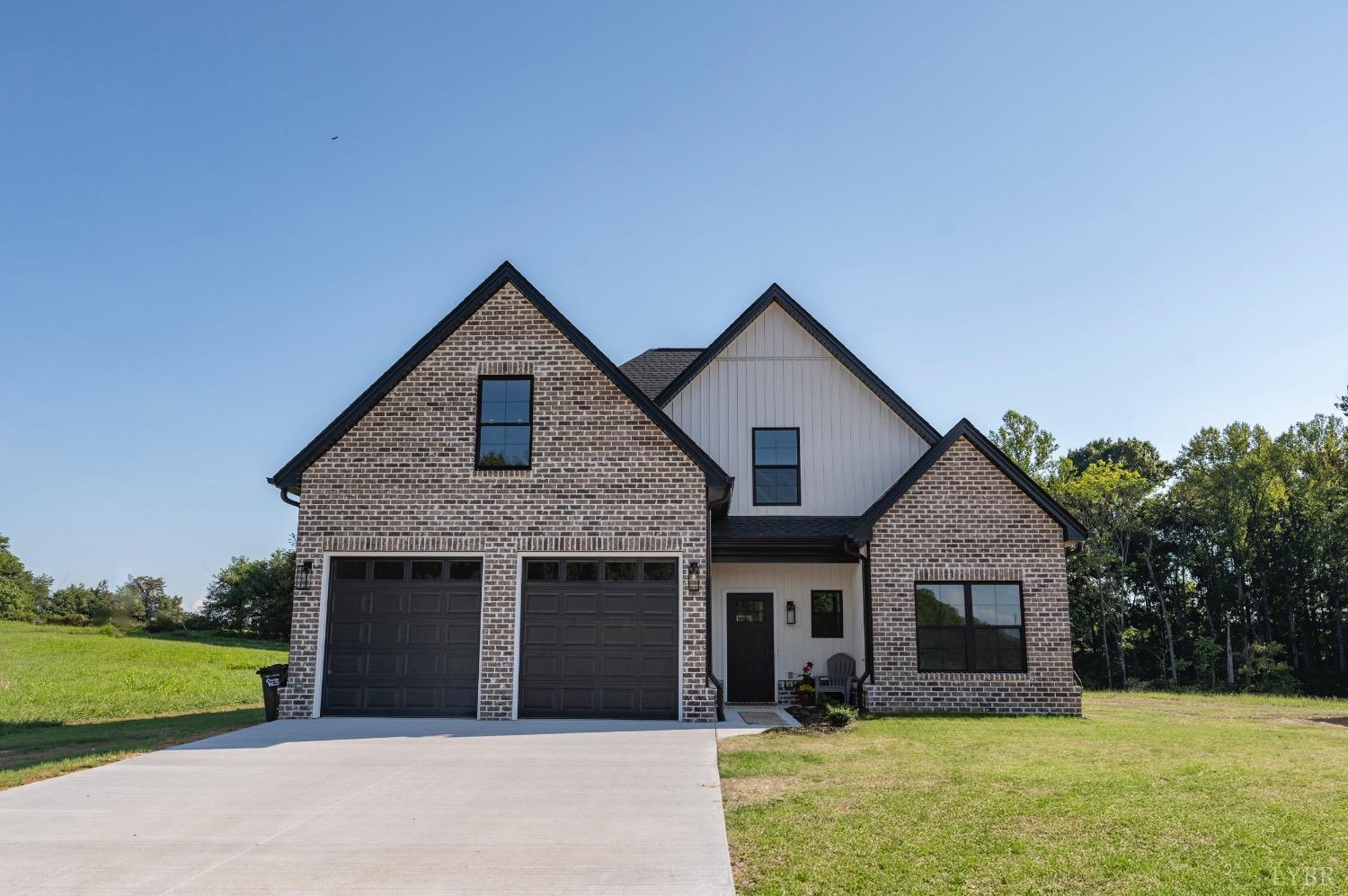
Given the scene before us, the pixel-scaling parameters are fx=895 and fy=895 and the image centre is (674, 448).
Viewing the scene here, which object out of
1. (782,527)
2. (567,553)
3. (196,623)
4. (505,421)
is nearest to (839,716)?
(782,527)

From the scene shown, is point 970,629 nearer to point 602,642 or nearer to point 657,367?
point 602,642

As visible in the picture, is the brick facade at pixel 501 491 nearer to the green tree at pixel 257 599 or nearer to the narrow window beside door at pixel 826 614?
the narrow window beside door at pixel 826 614

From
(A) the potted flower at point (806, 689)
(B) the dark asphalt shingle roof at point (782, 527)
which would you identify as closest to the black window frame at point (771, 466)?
(B) the dark asphalt shingle roof at point (782, 527)

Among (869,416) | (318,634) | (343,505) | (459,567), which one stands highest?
(869,416)

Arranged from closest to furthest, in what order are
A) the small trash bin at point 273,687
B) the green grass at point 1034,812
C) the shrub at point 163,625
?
the green grass at point 1034,812 → the small trash bin at point 273,687 → the shrub at point 163,625

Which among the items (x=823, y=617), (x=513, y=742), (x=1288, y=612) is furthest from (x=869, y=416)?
(x=1288, y=612)

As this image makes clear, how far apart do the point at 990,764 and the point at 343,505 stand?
10.3 meters

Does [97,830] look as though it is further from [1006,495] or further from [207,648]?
[207,648]

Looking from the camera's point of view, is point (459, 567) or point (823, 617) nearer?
point (459, 567)

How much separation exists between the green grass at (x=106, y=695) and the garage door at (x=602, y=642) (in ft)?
15.2

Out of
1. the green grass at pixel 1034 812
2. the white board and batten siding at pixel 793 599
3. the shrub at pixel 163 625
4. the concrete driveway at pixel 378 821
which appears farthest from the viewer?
the shrub at pixel 163 625

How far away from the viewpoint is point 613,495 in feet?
46.9

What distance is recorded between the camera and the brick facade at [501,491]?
1403 centimetres

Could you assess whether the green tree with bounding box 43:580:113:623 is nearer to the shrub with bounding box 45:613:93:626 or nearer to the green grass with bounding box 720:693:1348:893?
the shrub with bounding box 45:613:93:626
